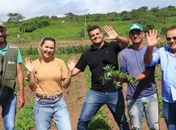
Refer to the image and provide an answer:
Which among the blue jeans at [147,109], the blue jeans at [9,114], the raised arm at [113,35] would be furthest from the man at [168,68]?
the blue jeans at [9,114]

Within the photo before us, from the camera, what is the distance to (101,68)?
6523mm

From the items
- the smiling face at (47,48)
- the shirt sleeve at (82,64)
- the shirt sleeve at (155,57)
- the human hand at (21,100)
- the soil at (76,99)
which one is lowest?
the soil at (76,99)

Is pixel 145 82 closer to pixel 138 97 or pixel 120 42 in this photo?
pixel 138 97

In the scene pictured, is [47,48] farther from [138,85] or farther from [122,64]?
[138,85]

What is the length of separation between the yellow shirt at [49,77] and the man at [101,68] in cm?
69

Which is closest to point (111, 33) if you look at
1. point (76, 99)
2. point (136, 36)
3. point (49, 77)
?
point (136, 36)

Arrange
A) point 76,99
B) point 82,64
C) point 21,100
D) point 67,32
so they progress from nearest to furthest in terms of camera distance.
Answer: point 21,100, point 82,64, point 76,99, point 67,32

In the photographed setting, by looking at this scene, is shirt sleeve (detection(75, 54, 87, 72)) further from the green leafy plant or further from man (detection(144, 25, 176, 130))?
man (detection(144, 25, 176, 130))

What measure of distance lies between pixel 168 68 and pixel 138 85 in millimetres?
875

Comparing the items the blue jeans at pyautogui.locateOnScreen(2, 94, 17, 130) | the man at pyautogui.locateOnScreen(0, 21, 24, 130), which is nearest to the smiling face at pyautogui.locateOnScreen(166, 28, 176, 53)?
the man at pyautogui.locateOnScreen(0, 21, 24, 130)

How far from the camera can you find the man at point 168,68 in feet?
17.3

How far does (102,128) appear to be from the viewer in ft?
26.7

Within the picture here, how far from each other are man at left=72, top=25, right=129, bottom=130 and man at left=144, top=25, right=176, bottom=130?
3.30 feet

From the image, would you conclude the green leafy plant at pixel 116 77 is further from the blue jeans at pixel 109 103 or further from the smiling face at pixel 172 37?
Answer: the smiling face at pixel 172 37
